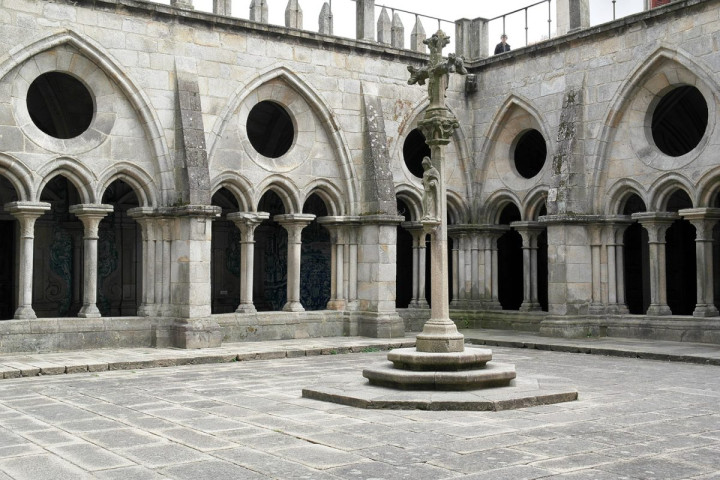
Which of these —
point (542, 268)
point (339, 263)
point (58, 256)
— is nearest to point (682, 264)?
point (542, 268)

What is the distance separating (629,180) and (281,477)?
11.0 metres

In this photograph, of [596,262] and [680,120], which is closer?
[596,262]

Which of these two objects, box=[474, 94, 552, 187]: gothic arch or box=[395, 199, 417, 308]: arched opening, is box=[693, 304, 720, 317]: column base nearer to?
box=[474, 94, 552, 187]: gothic arch

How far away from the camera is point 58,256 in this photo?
53.6ft

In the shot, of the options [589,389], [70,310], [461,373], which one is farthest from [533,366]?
[70,310]

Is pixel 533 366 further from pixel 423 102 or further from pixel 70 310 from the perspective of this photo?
pixel 70 310

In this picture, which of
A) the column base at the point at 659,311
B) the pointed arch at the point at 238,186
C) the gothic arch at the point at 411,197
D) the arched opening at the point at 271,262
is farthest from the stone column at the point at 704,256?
the arched opening at the point at 271,262

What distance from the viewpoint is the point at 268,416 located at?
7227 millimetres

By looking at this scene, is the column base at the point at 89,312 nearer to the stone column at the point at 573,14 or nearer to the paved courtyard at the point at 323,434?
the paved courtyard at the point at 323,434

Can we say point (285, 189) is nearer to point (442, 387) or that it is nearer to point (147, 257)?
point (147, 257)

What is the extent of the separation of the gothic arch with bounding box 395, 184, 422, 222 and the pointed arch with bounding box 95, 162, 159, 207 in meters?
4.86

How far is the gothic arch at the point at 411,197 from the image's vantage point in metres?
16.3

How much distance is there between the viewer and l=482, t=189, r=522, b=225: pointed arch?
55.1 feet

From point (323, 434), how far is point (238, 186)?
8.38 m
